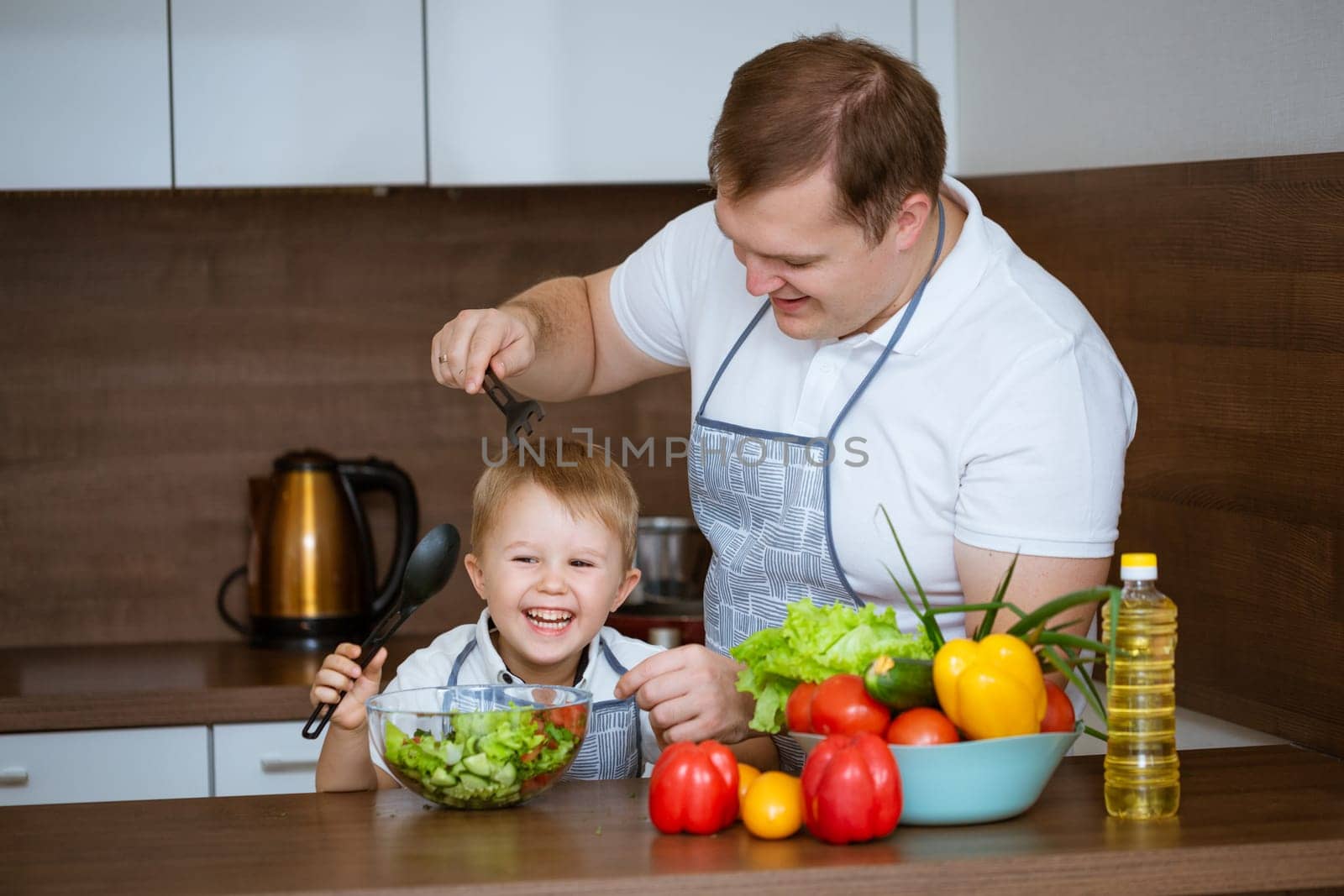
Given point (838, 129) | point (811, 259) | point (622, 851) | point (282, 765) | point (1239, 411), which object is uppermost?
point (838, 129)

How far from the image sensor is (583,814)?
1.12 metres

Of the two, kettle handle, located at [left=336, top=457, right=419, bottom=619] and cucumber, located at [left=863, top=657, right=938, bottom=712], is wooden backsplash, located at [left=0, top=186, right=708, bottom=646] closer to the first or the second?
kettle handle, located at [left=336, top=457, right=419, bottom=619]

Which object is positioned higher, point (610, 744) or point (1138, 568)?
point (1138, 568)

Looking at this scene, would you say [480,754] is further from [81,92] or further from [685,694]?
[81,92]

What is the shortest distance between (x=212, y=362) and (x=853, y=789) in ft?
5.86

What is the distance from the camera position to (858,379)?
1.38m

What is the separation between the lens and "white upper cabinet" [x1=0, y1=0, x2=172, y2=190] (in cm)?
209

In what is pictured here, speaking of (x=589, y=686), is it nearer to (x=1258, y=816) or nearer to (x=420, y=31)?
(x=1258, y=816)

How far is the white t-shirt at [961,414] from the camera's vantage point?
1.24 m

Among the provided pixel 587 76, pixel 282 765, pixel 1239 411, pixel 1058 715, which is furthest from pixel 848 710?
pixel 587 76

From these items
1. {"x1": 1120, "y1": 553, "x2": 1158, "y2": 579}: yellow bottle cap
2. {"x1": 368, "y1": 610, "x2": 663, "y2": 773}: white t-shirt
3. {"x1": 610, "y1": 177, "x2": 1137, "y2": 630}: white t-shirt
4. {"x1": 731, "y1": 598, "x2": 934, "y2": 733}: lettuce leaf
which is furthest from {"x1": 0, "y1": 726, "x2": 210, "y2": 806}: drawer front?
{"x1": 1120, "y1": 553, "x2": 1158, "y2": 579}: yellow bottle cap

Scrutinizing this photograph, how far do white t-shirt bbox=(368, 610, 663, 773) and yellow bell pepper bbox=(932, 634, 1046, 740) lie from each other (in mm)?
507

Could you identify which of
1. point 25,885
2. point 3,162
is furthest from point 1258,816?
point 3,162

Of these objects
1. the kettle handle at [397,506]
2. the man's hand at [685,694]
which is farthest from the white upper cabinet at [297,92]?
the man's hand at [685,694]
